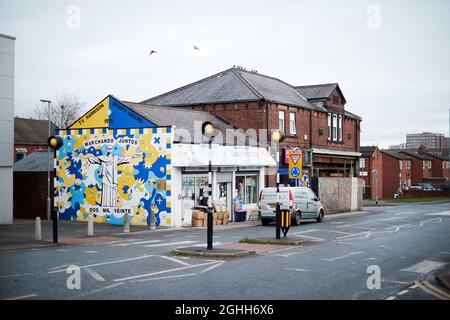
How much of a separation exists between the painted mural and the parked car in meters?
5.29

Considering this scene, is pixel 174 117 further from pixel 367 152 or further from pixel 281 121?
pixel 367 152

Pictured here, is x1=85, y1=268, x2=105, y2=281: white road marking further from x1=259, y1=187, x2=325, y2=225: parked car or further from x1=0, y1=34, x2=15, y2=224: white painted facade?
x1=0, y1=34, x2=15, y2=224: white painted facade

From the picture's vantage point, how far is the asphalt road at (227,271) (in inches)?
431

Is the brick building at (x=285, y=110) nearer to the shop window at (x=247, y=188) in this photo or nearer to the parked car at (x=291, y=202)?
the shop window at (x=247, y=188)

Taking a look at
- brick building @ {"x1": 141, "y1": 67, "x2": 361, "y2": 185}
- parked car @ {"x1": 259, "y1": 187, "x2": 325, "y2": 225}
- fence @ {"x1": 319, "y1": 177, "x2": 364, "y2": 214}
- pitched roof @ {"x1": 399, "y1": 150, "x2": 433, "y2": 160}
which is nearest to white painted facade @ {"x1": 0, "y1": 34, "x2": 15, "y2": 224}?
parked car @ {"x1": 259, "y1": 187, "x2": 325, "y2": 225}

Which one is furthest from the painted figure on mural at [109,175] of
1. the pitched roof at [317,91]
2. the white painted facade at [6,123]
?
the pitched roof at [317,91]

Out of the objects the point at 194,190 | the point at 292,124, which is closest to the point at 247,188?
the point at 194,190

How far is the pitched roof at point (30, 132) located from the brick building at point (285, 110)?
59.6 feet

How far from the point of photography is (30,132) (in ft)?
193

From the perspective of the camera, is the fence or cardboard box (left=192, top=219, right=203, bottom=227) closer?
cardboard box (left=192, top=219, right=203, bottom=227)

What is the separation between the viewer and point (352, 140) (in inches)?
2030

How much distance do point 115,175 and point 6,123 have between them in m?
6.07

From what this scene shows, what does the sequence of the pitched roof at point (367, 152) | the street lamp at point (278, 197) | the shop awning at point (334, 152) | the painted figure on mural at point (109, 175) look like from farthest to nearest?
the pitched roof at point (367, 152) → the shop awning at point (334, 152) → the painted figure on mural at point (109, 175) → the street lamp at point (278, 197)

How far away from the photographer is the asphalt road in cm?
1094
